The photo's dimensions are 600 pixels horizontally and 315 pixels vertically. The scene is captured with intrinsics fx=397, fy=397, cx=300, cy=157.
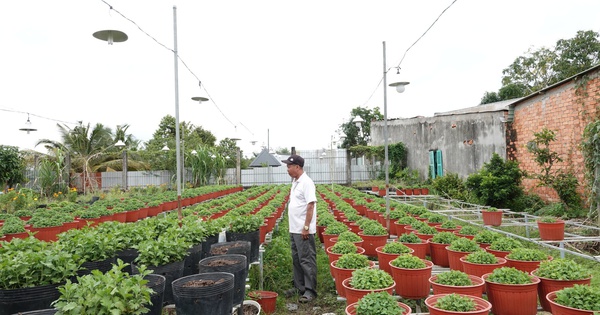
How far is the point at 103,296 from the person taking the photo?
94.0 inches

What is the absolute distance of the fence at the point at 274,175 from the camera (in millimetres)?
23656

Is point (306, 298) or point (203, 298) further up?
point (203, 298)

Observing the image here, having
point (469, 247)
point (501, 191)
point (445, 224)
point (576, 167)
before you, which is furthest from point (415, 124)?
point (469, 247)

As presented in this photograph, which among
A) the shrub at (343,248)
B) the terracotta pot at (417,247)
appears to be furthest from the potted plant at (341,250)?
the terracotta pot at (417,247)

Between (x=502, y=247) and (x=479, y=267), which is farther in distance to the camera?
(x=502, y=247)

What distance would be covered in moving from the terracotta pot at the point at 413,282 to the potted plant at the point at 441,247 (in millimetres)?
1512

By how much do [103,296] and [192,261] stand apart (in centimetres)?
229

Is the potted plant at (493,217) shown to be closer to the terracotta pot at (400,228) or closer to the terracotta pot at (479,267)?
the terracotta pot at (400,228)

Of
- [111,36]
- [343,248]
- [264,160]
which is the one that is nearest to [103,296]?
[343,248]

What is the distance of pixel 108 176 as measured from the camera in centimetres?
2416

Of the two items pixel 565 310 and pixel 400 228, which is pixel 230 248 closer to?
pixel 565 310

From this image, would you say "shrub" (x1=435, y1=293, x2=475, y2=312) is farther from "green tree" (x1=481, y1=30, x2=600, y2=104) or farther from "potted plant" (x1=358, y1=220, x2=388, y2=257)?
"green tree" (x1=481, y1=30, x2=600, y2=104)

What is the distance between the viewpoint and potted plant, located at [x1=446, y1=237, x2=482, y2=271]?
4.83 meters

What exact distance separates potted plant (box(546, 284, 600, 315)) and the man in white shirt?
273 cm
